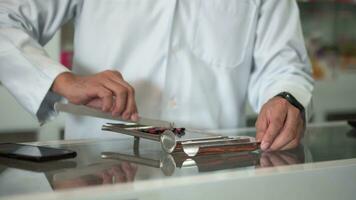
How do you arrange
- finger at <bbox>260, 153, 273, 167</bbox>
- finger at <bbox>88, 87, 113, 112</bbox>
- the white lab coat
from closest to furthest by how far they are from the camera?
finger at <bbox>260, 153, 273, 167</bbox>
finger at <bbox>88, 87, 113, 112</bbox>
the white lab coat

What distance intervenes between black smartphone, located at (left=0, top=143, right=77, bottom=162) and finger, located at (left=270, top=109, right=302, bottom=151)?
10.5 inches

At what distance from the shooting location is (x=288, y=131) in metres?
0.74

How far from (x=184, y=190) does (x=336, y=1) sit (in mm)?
2147

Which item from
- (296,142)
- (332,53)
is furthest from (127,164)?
(332,53)

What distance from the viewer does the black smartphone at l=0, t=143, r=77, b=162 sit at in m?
0.57

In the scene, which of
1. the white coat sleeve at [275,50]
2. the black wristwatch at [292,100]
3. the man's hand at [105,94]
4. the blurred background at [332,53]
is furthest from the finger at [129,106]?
the blurred background at [332,53]

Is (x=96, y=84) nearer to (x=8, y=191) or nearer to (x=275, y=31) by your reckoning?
(x=8, y=191)

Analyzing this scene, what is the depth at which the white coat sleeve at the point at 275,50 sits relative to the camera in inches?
41.9

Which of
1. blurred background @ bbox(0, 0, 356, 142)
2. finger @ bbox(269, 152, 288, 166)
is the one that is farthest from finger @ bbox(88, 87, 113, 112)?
blurred background @ bbox(0, 0, 356, 142)

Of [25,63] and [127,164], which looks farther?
[25,63]

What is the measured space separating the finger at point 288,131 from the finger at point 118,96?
0.65ft

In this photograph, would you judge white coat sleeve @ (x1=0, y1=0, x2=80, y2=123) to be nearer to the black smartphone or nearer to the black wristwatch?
the black smartphone

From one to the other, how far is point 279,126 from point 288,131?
2cm

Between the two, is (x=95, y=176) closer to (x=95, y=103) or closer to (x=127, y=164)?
(x=127, y=164)
